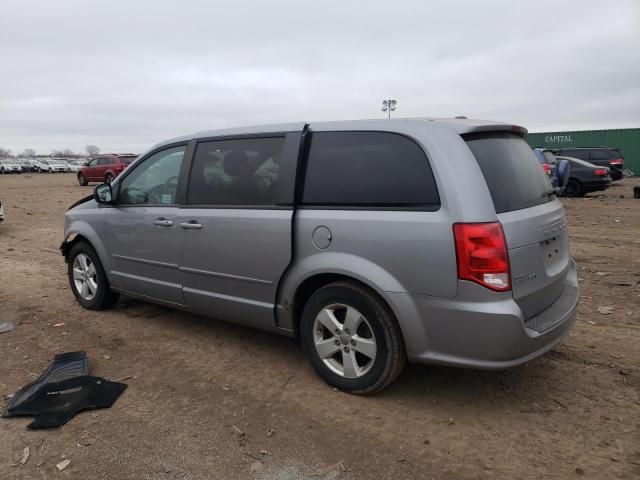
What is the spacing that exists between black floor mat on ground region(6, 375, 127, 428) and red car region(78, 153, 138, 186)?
23807mm

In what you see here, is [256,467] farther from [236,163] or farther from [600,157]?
[600,157]

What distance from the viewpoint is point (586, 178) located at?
685 inches

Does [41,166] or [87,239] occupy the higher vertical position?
[87,239]

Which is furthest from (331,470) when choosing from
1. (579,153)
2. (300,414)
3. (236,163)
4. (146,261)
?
(579,153)

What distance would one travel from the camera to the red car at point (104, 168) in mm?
25888

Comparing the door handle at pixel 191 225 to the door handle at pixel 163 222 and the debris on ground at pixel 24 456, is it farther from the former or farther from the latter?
the debris on ground at pixel 24 456

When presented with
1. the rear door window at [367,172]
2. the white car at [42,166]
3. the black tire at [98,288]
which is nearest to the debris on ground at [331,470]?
→ the rear door window at [367,172]

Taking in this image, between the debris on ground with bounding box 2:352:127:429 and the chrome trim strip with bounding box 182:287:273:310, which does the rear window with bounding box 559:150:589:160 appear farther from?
the debris on ground with bounding box 2:352:127:429

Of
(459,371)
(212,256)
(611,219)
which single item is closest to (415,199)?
(459,371)

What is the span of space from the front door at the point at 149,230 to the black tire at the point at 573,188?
52.9ft

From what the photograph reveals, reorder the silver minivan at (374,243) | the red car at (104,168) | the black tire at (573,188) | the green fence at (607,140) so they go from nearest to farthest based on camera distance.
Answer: the silver minivan at (374,243), the black tire at (573,188), the red car at (104,168), the green fence at (607,140)

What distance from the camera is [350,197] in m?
3.39

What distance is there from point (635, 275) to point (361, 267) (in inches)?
189

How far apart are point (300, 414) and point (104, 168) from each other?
2609cm
